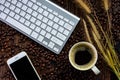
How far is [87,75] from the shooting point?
3.82 ft

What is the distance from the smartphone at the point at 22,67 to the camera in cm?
117

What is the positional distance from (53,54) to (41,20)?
0.12 metres

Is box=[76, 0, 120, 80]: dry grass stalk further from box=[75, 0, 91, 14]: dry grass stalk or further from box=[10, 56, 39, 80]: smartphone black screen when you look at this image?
box=[10, 56, 39, 80]: smartphone black screen

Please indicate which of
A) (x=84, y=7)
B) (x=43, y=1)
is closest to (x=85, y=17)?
(x=84, y=7)

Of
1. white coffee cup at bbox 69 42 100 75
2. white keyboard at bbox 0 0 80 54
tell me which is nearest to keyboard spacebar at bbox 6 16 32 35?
white keyboard at bbox 0 0 80 54

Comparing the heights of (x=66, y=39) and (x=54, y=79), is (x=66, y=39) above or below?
above

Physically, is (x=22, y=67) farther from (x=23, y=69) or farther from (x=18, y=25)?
(x=18, y=25)

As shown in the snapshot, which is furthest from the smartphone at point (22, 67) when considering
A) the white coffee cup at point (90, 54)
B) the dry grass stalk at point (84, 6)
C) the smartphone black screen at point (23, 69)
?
the dry grass stalk at point (84, 6)

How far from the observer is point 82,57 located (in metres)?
1.17

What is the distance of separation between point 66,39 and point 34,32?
0.11m

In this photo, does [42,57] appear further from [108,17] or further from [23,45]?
[108,17]

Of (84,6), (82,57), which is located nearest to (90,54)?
(82,57)

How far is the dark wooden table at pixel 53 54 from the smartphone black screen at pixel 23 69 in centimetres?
2

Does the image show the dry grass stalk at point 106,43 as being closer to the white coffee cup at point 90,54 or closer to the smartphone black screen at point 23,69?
the white coffee cup at point 90,54
